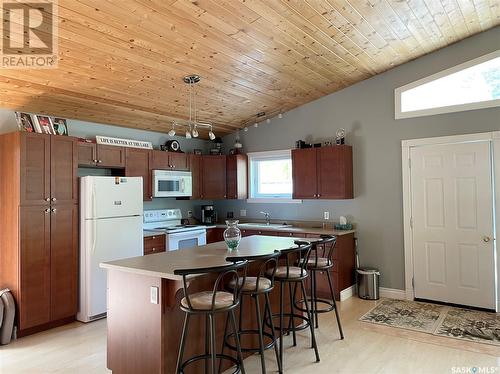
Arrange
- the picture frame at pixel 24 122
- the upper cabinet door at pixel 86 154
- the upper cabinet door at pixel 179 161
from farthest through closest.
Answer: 1. the upper cabinet door at pixel 179 161
2. the upper cabinet door at pixel 86 154
3. the picture frame at pixel 24 122

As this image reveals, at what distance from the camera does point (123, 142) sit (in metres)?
4.91

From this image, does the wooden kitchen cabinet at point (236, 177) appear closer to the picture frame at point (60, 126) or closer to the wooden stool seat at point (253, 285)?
the picture frame at point (60, 126)

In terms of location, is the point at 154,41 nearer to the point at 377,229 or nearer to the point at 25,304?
the point at 25,304

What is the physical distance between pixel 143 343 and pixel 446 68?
4642 mm

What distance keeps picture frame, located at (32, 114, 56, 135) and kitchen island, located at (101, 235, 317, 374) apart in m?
2.12

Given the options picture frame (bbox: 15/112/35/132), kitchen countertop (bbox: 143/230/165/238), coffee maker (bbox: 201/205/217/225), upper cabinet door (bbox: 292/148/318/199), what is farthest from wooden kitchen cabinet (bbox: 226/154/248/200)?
picture frame (bbox: 15/112/35/132)

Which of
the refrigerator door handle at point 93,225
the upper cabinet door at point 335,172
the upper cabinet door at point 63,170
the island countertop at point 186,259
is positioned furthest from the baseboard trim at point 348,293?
the upper cabinet door at point 63,170

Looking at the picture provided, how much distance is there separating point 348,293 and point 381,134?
2.25m

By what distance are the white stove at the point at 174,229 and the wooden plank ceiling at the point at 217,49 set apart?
1.51 m

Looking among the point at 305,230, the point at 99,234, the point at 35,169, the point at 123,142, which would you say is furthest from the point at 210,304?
the point at 123,142

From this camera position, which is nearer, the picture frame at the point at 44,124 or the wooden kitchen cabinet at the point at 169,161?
the picture frame at the point at 44,124

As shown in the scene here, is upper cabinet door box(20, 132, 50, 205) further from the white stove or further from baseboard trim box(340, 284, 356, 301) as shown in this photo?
baseboard trim box(340, 284, 356, 301)

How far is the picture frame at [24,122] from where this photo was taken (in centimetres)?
374

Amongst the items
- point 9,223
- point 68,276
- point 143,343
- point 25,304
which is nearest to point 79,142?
point 9,223
